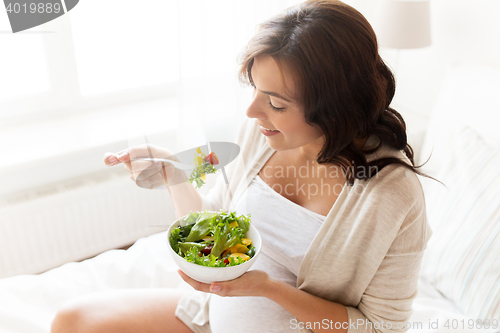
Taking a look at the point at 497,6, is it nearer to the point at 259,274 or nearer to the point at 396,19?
the point at 396,19

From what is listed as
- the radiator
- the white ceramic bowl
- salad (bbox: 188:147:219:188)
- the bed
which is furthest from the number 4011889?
the white ceramic bowl

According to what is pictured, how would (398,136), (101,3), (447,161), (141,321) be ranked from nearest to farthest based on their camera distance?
(398,136) → (141,321) → (447,161) → (101,3)

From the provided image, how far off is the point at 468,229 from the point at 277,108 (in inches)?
29.0

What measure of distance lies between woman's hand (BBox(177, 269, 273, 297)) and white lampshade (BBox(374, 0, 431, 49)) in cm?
131

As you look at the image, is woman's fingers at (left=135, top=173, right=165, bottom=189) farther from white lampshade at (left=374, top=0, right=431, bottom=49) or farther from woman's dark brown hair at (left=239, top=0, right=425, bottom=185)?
white lampshade at (left=374, top=0, right=431, bottom=49)

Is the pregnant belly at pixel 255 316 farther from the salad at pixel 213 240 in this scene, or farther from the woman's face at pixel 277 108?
the woman's face at pixel 277 108

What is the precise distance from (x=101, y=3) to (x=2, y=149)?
25.0 inches

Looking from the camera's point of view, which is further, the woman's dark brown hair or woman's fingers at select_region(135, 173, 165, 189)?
woman's fingers at select_region(135, 173, 165, 189)

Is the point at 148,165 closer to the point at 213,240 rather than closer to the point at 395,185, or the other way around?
the point at 213,240

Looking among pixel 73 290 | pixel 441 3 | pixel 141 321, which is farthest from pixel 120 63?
pixel 441 3

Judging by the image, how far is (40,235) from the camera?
1593mm

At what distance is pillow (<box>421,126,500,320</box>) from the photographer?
1.13 metres

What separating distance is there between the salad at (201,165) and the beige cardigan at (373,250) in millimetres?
282

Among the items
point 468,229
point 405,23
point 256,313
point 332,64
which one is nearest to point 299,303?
point 256,313
